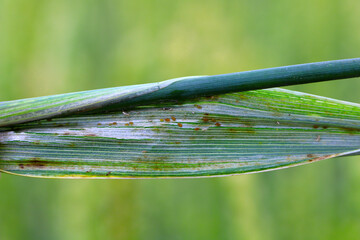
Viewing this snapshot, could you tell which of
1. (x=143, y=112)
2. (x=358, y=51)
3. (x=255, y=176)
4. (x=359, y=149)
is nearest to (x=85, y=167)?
(x=143, y=112)

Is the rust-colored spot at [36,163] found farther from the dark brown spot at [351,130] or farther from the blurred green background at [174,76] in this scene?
the blurred green background at [174,76]

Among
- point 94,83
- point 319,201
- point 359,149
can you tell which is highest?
point 94,83

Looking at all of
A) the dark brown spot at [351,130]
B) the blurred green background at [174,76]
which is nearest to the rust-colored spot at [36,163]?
the dark brown spot at [351,130]

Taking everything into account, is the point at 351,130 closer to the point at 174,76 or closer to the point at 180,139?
the point at 180,139

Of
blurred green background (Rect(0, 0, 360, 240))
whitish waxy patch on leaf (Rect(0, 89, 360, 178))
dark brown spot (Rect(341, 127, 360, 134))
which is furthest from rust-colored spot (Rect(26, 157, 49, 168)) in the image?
blurred green background (Rect(0, 0, 360, 240))

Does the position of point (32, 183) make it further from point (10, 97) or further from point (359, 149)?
point (359, 149)

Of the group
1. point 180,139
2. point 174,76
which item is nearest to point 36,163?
point 180,139
